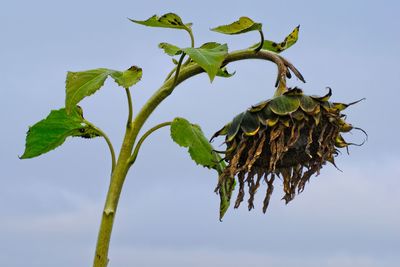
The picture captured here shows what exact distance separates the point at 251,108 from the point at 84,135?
1117mm

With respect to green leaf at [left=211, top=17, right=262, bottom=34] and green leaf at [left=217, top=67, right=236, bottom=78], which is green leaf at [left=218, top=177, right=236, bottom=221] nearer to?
green leaf at [left=217, top=67, right=236, bottom=78]

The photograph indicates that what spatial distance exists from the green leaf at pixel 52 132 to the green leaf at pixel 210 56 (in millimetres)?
948

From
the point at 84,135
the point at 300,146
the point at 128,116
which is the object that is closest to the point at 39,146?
the point at 84,135

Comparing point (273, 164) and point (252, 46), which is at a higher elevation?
point (252, 46)

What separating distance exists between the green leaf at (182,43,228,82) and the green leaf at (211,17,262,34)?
105 mm

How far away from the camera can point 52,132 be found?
6.12 metres

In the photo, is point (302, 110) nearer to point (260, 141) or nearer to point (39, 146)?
point (260, 141)

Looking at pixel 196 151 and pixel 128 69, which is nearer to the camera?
pixel 128 69

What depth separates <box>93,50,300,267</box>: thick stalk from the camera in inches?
223

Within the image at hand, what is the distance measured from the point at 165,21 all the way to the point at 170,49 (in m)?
0.19

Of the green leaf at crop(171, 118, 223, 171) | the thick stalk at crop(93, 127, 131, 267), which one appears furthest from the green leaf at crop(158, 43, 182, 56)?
the green leaf at crop(171, 118, 223, 171)

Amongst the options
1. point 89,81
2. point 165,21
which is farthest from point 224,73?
point 89,81

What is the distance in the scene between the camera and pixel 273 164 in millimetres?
5613

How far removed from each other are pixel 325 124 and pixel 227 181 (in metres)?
0.73
